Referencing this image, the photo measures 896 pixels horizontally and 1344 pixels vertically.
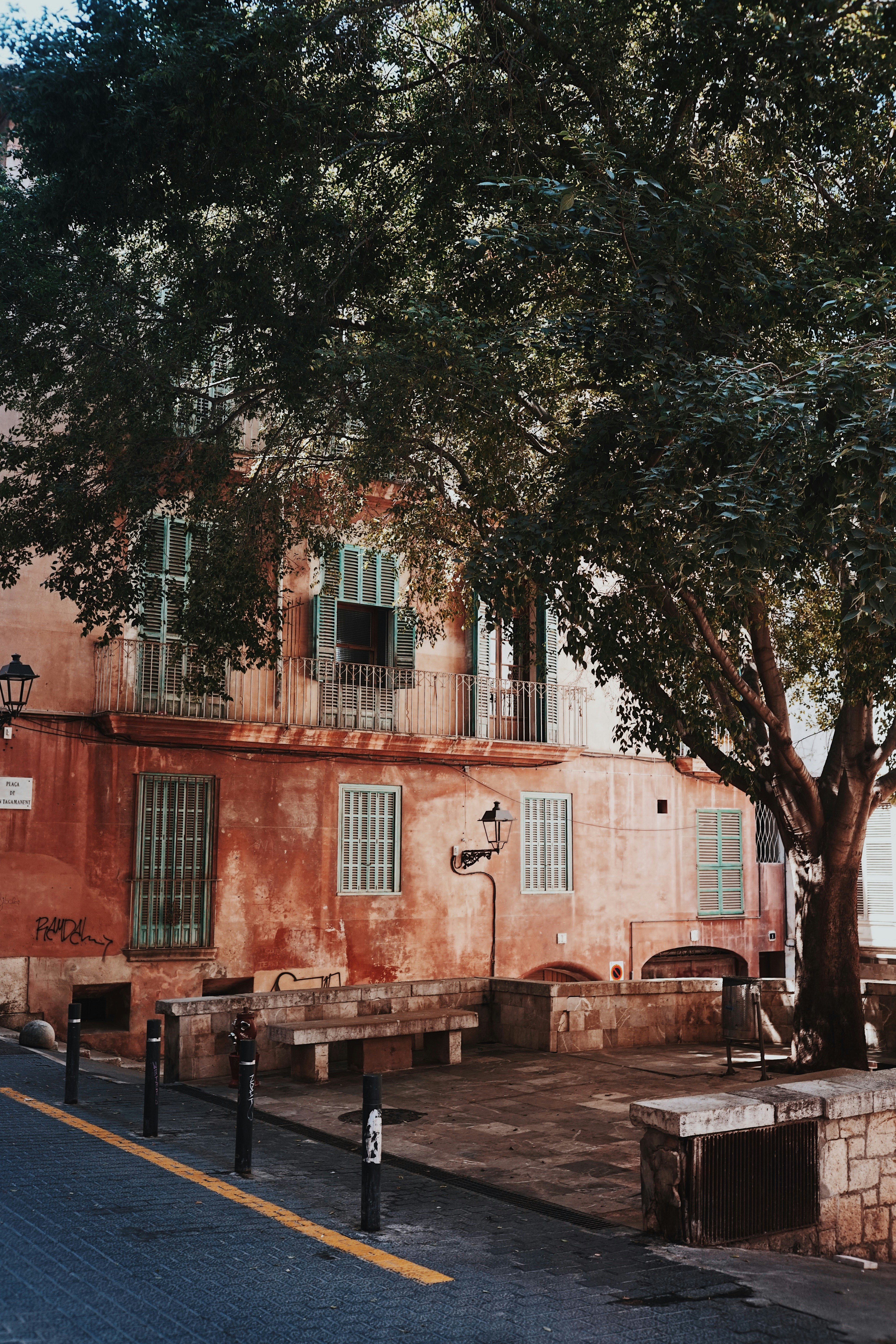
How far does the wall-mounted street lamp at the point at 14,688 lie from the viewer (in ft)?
47.1

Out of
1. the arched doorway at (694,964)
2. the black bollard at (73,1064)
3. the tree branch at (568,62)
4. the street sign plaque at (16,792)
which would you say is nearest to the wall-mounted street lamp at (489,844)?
the arched doorway at (694,964)

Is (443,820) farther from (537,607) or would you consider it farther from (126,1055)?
(126,1055)

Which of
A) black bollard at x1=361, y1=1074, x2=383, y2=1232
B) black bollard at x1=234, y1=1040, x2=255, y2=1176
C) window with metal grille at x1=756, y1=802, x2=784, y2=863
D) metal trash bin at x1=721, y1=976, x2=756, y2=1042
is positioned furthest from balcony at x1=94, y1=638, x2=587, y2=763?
black bollard at x1=361, y1=1074, x2=383, y2=1232

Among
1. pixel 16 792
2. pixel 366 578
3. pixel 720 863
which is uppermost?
pixel 366 578

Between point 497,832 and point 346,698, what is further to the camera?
Result: point 497,832

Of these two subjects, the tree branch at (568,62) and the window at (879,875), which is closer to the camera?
the tree branch at (568,62)

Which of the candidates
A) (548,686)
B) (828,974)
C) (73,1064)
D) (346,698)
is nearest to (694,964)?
(548,686)

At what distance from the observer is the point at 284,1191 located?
7391mm

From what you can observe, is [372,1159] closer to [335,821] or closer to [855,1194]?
[855,1194]

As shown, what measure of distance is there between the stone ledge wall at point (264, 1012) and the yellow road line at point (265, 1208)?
81.3 inches

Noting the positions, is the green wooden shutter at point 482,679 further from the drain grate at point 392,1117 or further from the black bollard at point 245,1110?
the black bollard at point 245,1110

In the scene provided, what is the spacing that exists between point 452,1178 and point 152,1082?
2283 mm

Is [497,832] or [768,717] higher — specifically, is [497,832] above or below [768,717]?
below

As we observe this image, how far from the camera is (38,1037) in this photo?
527 inches
